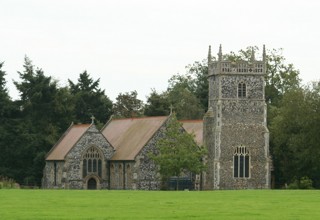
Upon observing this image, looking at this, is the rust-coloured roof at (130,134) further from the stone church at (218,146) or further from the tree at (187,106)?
the tree at (187,106)

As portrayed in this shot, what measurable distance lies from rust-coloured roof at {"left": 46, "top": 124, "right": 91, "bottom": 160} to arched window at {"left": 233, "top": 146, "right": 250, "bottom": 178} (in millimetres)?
14125

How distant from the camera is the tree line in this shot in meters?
94.9

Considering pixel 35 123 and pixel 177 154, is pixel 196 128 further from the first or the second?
pixel 35 123

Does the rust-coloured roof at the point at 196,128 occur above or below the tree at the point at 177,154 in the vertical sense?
above

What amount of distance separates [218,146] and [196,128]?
24.0ft

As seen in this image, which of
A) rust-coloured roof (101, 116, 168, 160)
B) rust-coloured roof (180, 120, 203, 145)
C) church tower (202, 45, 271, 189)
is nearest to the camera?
church tower (202, 45, 271, 189)

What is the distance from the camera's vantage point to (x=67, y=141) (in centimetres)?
9912

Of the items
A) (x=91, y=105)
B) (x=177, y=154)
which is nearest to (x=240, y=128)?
(x=177, y=154)

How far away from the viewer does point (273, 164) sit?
102 m

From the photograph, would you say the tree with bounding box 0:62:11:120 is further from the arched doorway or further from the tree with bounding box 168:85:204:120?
the tree with bounding box 168:85:204:120

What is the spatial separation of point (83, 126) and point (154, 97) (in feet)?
66.6

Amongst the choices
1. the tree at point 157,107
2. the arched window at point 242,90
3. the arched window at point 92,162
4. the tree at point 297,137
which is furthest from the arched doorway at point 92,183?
the tree at point 157,107

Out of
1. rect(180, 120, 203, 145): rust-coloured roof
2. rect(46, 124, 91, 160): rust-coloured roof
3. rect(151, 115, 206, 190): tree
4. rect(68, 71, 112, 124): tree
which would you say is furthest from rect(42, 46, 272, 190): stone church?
rect(68, 71, 112, 124): tree

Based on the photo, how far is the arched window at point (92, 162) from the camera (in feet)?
317
